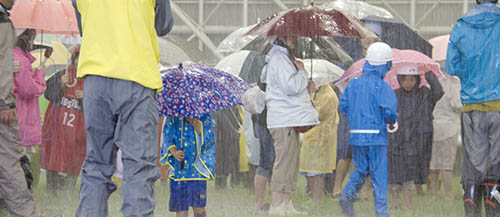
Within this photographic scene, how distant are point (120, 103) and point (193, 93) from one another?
170 cm

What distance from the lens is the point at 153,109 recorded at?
15.7 ft

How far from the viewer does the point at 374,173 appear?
764cm

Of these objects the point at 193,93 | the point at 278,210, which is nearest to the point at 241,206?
the point at 278,210

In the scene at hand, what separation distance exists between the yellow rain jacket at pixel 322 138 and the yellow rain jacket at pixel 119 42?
495cm

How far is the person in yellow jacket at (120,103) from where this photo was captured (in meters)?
4.69

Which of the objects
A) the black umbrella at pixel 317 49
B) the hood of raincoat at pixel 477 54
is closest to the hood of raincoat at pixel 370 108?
the hood of raincoat at pixel 477 54

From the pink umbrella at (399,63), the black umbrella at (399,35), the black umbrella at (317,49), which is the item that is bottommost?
the pink umbrella at (399,63)

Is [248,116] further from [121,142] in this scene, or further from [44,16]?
[121,142]

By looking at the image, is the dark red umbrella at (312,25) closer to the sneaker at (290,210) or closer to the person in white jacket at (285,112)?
the person in white jacket at (285,112)

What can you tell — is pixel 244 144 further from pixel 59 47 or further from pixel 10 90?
pixel 10 90

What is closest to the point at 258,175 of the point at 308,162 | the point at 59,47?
the point at 308,162

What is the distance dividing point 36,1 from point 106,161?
469cm

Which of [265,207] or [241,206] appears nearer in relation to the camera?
[265,207]

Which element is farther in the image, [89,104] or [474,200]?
[474,200]
